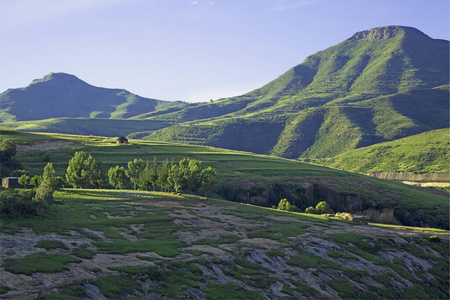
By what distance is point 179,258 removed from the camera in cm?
4466

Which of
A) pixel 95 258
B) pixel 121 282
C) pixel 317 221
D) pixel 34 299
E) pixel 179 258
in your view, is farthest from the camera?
pixel 317 221

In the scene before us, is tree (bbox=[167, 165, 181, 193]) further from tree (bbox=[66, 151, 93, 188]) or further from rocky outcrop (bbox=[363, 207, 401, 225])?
rocky outcrop (bbox=[363, 207, 401, 225])

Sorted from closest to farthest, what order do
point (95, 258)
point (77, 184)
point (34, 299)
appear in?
point (34, 299), point (95, 258), point (77, 184)

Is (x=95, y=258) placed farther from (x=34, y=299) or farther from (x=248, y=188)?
(x=248, y=188)

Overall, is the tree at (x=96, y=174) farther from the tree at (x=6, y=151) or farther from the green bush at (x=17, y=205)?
the green bush at (x=17, y=205)

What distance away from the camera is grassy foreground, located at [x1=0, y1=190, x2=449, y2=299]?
3575 centimetres

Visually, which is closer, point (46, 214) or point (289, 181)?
point (46, 214)

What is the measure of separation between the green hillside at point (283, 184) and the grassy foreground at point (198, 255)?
42.4m

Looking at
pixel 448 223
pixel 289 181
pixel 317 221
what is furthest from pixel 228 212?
pixel 448 223

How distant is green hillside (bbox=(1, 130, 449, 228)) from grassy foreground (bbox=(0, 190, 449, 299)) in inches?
1671

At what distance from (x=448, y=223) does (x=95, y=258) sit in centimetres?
10858

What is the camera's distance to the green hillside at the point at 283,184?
12456cm

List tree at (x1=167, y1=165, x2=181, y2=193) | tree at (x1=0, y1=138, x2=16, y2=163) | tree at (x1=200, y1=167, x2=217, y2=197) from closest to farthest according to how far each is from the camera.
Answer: tree at (x1=167, y1=165, x2=181, y2=193)
tree at (x1=200, y1=167, x2=217, y2=197)
tree at (x1=0, y1=138, x2=16, y2=163)

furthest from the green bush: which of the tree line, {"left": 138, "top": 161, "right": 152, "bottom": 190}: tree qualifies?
{"left": 138, "top": 161, "right": 152, "bottom": 190}: tree
